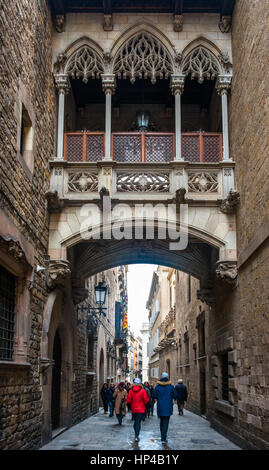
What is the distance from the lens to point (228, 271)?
11.1 m

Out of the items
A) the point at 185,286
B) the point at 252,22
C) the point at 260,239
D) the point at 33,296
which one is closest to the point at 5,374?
the point at 33,296

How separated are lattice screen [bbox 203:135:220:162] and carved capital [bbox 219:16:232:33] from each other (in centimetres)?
236

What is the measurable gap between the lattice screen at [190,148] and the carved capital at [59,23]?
3.57m

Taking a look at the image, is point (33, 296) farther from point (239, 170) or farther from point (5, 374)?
point (239, 170)

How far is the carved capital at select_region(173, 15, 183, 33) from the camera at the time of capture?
12188mm

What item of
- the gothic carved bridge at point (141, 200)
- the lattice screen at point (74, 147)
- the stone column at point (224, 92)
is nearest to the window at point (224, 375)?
the gothic carved bridge at point (141, 200)

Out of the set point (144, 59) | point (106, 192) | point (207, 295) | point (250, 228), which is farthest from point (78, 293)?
point (144, 59)

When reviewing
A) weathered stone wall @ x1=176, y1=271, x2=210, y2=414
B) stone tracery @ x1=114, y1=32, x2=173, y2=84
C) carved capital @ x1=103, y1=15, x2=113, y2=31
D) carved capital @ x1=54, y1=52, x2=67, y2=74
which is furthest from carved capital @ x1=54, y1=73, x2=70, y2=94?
weathered stone wall @ x1=176, y1=271, x2=210, y2=414

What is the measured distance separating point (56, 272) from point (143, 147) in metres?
3.27

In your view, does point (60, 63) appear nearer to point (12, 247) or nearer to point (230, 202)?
point (230, 202)

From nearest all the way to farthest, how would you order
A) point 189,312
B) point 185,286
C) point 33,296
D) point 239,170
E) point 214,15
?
point 33,296 → point 239,170 → point 214,15 → point 189,312 → point 185,286

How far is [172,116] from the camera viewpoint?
49.7 feet

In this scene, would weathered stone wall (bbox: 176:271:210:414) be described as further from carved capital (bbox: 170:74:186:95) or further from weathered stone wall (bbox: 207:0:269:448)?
carved capital (bbox: 170:74:186:95)
